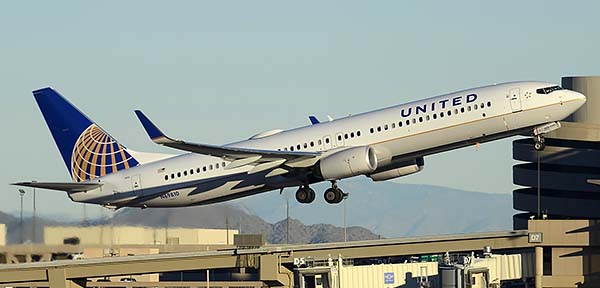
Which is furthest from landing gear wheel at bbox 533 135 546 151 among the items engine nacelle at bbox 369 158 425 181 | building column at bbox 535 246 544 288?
building column at bbox 535 246 544 288

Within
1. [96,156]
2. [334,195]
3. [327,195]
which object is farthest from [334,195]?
[96,156]

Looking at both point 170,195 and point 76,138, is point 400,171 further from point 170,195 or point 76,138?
point 76,138

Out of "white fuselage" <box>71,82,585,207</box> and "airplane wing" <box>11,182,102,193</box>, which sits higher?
"white fuselage" <box>71,82,585,207</box>

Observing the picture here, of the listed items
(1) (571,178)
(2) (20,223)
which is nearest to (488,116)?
(2) (20,223)

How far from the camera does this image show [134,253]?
109562 mm

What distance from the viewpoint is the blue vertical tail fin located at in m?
96.1

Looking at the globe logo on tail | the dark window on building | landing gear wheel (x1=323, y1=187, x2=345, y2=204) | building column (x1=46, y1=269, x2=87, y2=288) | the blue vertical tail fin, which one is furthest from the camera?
the dark window on building

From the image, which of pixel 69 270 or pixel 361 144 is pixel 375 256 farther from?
pixel 361 144

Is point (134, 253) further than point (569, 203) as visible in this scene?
No

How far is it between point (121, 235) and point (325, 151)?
68.7ft

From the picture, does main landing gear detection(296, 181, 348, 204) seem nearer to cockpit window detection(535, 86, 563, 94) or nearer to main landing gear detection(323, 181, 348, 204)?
main landing gear detection(323, 181, 348, 204)

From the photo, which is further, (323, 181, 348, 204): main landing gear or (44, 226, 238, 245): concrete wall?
(44, 226, 238, 245): concrete wall

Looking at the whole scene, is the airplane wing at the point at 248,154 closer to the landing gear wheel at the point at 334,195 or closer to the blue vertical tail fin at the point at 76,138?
the landing gear wheel at the point at 334,195

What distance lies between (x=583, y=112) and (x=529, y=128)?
89509 mm
